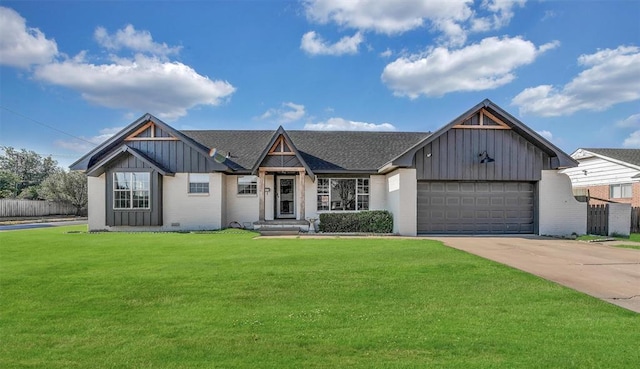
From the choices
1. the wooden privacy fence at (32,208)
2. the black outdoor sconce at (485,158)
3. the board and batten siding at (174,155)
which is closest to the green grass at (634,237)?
the black outdoor sconce at (485,158)

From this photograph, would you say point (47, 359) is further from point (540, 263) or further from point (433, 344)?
point (540, 263)

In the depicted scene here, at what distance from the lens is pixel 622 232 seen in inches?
679

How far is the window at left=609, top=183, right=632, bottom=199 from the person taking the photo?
71.1 feet

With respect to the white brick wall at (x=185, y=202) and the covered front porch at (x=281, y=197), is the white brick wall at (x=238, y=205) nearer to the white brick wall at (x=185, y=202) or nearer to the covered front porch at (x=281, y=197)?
the covered front porch at (x=281, y=197)

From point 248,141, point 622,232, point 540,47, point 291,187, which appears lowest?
point 622,232

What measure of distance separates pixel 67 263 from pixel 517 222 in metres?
17.5

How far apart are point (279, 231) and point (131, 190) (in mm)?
7492

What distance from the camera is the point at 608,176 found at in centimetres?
2284

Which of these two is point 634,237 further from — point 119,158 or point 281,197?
point 119,158

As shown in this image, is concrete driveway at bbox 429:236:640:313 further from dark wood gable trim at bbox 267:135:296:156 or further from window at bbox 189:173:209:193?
window at bbox 189:173:209:193

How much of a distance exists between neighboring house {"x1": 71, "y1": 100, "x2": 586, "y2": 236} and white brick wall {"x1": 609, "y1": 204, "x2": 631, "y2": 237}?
1282 mm

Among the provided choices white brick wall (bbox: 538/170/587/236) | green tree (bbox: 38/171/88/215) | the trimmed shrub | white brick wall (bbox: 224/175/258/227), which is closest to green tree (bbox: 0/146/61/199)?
green tree (bbox: 38/171/88/215)

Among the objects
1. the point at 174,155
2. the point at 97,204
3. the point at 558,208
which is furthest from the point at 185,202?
the point at 558,208

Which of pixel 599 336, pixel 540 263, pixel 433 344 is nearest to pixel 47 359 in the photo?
pixel 433 344
